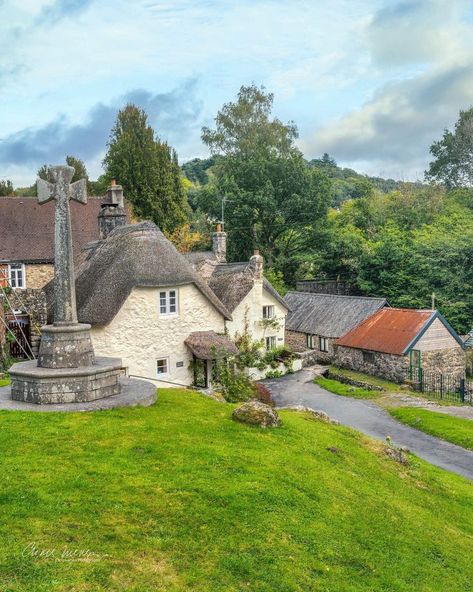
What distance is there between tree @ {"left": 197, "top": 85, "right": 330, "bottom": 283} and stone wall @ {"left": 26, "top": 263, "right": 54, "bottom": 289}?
2113cm

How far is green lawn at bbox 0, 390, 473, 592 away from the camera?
7465mm

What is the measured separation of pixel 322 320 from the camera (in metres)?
40.4

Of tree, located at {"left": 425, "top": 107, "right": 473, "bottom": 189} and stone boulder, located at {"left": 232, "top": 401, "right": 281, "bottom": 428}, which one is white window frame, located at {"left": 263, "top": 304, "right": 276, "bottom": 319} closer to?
stone boulder, located at {"left": 232, "top": 401, "right": 281, "bottom": 428}

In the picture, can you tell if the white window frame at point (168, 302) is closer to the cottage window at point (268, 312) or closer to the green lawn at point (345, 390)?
the green lawn at point (345, 390)

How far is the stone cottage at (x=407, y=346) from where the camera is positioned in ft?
105

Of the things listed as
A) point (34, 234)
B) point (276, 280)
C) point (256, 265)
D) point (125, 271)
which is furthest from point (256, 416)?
point (276, 280)

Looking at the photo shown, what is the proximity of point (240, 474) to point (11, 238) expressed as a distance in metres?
26.7

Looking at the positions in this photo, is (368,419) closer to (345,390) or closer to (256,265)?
(345,390)

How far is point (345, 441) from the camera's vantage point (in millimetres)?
15328

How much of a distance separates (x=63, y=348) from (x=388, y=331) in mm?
23915

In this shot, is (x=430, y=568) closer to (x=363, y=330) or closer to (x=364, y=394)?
(x=364, y=394)

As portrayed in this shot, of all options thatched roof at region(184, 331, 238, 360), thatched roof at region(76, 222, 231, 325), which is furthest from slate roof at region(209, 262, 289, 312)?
thatched roof at region(76, 222, 231, 325)

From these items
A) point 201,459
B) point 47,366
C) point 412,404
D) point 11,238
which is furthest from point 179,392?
→ point 11,238

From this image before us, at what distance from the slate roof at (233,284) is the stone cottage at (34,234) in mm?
8102
